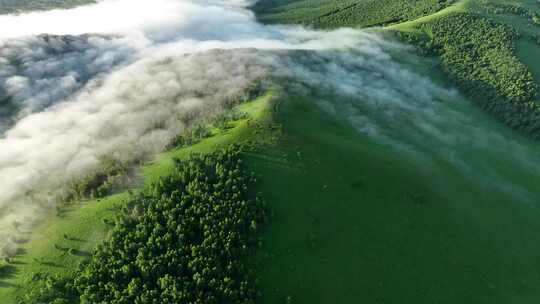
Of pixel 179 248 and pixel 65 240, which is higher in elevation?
pixel 179 248

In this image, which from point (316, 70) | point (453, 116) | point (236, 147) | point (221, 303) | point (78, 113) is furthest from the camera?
point (316, 70)

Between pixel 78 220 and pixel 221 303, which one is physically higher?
pixel 78 220

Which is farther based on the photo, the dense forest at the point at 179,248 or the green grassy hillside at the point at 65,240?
the green grassy hillside at the point at 65,240

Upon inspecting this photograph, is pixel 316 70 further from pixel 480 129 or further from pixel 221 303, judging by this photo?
pixel 221 303

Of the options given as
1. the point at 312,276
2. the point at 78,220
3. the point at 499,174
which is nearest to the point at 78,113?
the point at 78,220

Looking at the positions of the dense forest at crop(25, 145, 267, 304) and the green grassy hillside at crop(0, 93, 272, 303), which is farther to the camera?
the green grassy hillside at crop(0, 93, 272, 303)

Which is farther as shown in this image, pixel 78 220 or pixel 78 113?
pixel 78 113

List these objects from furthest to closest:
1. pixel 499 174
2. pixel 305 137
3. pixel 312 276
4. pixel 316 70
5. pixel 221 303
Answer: pixel 316 70 < pixel 499 174 < pixel 305 137 < pixel 312 276 < pixel 221 303

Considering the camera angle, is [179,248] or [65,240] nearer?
[179,248]
